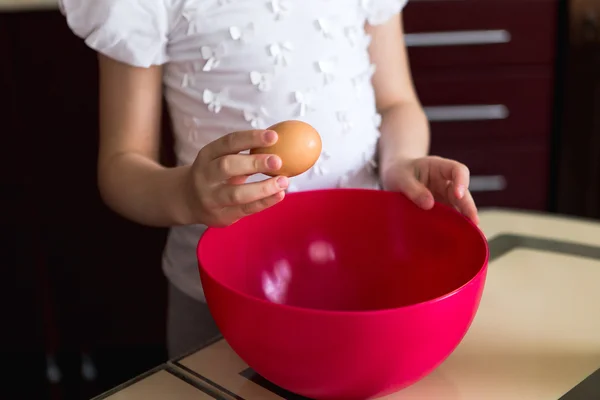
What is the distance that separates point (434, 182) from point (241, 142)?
25 centimetres

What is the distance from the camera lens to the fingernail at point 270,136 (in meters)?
0.49

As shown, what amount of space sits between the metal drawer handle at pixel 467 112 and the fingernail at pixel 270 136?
1.29 metres

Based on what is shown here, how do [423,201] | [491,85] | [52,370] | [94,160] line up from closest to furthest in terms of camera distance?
[423,201], [94,160], [52,370], [491,85]

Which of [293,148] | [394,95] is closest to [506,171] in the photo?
[394,95]

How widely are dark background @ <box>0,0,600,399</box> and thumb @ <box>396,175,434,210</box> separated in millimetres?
991

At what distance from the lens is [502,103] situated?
5.70 feet

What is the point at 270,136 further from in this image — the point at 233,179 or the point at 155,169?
the point at 155,169

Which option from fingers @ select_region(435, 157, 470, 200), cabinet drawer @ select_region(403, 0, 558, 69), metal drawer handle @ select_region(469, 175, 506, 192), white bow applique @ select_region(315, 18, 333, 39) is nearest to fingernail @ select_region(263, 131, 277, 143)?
fingers @ select_region(435, 157, 470, 200)

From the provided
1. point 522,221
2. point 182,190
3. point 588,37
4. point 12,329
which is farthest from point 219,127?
point 588,37

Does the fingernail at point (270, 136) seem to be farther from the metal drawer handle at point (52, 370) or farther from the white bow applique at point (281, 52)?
the metal drawer handle at point (52, 370)

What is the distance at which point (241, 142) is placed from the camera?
0.50m

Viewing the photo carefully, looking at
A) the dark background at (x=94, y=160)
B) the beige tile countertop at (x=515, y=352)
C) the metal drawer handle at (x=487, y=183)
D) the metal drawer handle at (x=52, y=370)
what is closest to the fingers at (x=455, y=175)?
the beige tile countertop at (x=515, y=352)

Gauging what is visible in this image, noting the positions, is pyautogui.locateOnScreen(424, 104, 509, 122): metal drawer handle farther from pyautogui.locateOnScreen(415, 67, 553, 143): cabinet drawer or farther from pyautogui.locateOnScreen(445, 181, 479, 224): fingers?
pyautogui.locateOnScreen(445, 181, 479, 224): fingers

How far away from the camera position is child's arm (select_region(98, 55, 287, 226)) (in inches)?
20.0
